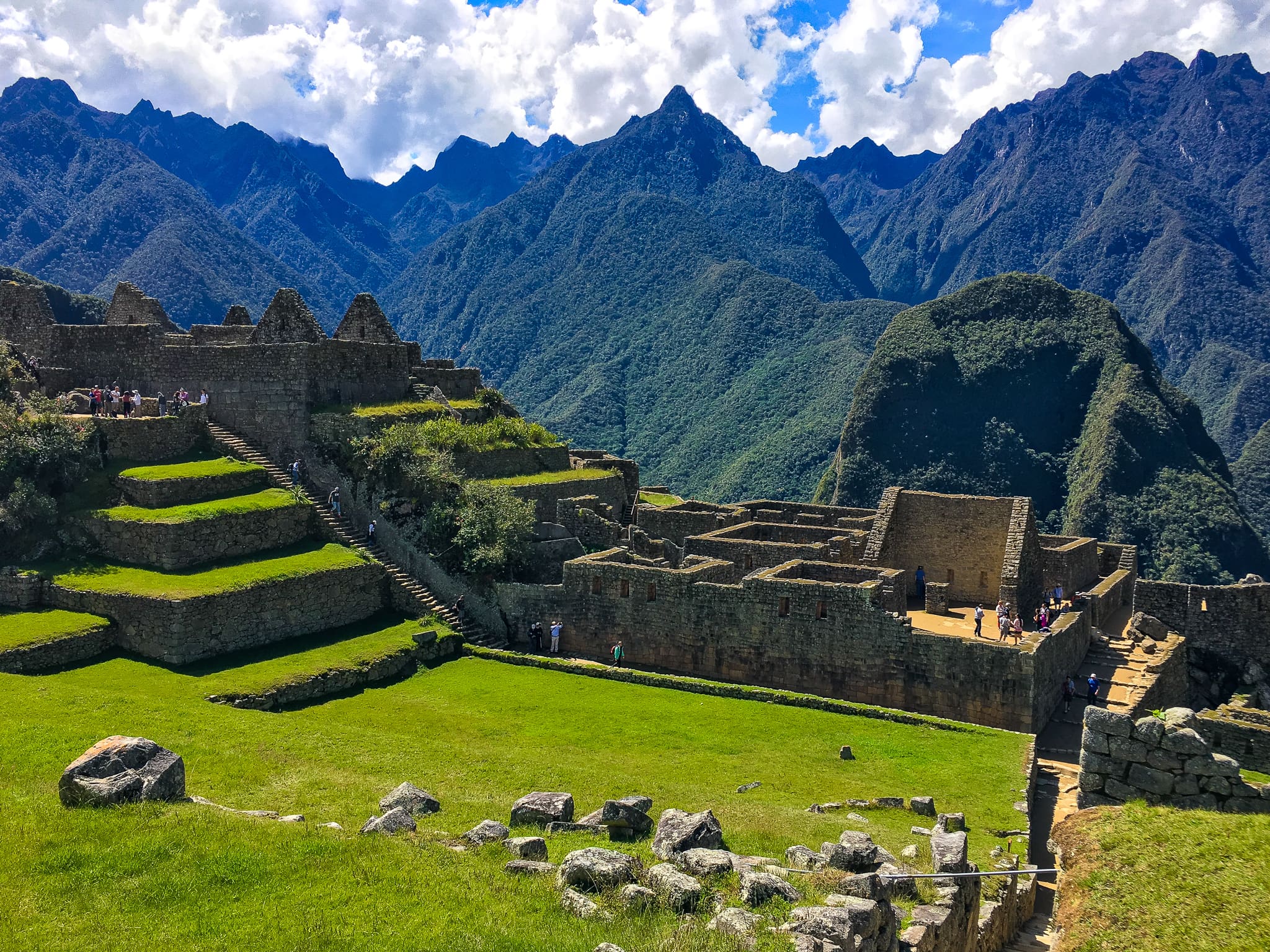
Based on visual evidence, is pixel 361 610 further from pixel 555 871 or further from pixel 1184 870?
pixel 1184 870

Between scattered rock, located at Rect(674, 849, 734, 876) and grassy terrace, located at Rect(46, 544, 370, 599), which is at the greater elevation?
grassy terrace, located at Rect(46, 544, 370, 599)

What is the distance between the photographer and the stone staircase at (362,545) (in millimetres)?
26641

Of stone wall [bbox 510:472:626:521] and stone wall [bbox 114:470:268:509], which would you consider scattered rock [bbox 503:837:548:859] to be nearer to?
stone wall [bbox 114:470:268:509]

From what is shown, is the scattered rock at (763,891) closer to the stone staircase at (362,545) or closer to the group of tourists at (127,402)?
the stone staircase at (362,545)

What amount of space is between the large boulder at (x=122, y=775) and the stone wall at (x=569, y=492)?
18.0m

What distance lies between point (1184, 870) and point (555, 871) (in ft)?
20.6

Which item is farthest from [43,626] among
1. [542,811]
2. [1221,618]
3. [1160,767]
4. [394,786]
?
[1221,618]

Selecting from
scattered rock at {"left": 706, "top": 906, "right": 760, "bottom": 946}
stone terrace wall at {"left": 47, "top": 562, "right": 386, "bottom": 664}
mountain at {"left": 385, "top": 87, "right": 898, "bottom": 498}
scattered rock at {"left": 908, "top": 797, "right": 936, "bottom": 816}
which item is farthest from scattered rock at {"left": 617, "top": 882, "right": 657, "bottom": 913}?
mountain at {"left": 385, "top": 87, "right": 898, "bottom": 498}

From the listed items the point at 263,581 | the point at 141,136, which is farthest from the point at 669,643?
the point at 141,136

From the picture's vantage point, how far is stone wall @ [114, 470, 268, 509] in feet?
84.3

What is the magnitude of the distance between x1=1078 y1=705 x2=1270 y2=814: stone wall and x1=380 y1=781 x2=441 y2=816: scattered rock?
8.09 meters

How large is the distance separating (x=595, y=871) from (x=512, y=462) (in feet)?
80.2

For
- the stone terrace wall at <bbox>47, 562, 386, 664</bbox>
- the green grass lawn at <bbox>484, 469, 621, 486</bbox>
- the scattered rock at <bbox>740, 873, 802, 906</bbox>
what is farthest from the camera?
the green grass lawn at <bbox>484, 469, 621, 486</bbox>

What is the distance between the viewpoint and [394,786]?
1441 cm
